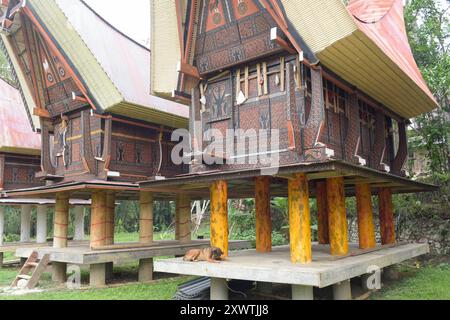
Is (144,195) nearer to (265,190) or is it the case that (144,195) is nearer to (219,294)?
(265,190)

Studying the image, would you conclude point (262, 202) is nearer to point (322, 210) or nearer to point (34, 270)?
point (322, 210)

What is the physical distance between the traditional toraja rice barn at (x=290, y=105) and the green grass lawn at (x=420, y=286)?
632mm

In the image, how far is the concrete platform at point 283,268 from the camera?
19.5ft

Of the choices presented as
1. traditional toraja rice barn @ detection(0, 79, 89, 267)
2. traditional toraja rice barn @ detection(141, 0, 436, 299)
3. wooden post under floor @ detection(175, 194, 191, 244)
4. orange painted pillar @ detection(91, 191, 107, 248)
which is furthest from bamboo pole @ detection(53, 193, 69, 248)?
traditional toraja rice barn @ detection(141, 0, 436, 299)

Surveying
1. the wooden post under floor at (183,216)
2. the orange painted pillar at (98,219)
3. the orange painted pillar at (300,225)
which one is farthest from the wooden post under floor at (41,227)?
the orange painted pillar at (300,225)

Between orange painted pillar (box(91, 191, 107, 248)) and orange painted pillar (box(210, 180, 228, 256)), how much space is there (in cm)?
405

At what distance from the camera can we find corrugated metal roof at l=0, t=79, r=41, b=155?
576 inches

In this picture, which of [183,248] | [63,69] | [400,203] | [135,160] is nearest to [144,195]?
[135,160]

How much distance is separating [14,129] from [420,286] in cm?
1359

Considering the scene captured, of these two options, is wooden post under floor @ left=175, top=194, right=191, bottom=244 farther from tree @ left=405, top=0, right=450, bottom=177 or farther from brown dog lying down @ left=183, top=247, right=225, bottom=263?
tree @ left=405, top=0, right=450, bottom=177

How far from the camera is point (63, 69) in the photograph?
1152 centimetres

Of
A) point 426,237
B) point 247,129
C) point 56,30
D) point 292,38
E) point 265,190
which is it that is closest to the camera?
point 292,38

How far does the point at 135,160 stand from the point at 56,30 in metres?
3.85

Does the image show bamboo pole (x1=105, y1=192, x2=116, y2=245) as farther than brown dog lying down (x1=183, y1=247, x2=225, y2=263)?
Yes
